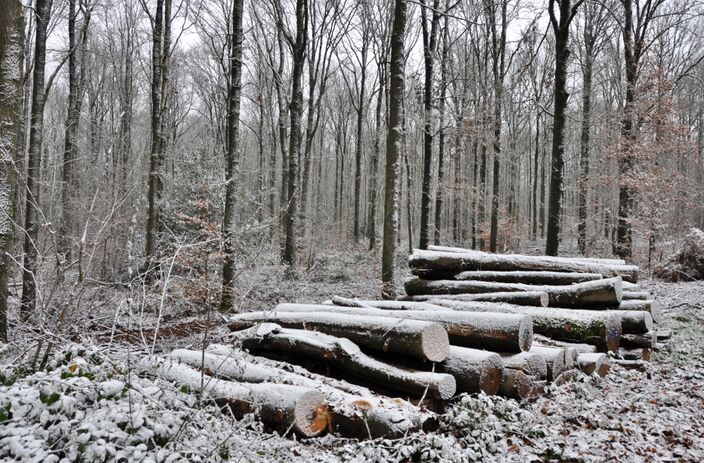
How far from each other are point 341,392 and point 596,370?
3740 mm

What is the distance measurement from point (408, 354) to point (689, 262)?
41.7 ft

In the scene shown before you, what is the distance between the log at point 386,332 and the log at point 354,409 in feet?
2.13

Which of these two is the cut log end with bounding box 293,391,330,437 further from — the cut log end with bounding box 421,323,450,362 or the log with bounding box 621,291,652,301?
the log with bounding box 621,291,652,301

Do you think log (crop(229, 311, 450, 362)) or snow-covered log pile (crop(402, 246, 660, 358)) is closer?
log (crop(229, 311, 450, 362))

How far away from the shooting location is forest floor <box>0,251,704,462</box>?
9.70 ft

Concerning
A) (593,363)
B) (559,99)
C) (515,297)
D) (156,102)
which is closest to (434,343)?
(593,363)

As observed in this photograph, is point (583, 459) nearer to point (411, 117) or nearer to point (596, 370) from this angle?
point (596, 370)

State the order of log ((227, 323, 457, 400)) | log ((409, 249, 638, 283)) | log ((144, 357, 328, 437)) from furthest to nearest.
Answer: log ((409, 249, 638, 283)) < log ((227, 323, 457, 400)) < log ((144, 357, 328, 437))

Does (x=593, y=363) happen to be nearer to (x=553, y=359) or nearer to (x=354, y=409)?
(x=553, y=359)

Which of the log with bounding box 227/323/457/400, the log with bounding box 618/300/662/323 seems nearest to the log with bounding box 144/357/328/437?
the log with bounding box 227/323/457/400

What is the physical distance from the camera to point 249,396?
14.3 ft

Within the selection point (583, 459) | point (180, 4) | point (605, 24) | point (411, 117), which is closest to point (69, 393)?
point (583, 459)

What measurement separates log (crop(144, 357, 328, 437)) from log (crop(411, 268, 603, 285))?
17.1ft

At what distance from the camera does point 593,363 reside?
6047mm
